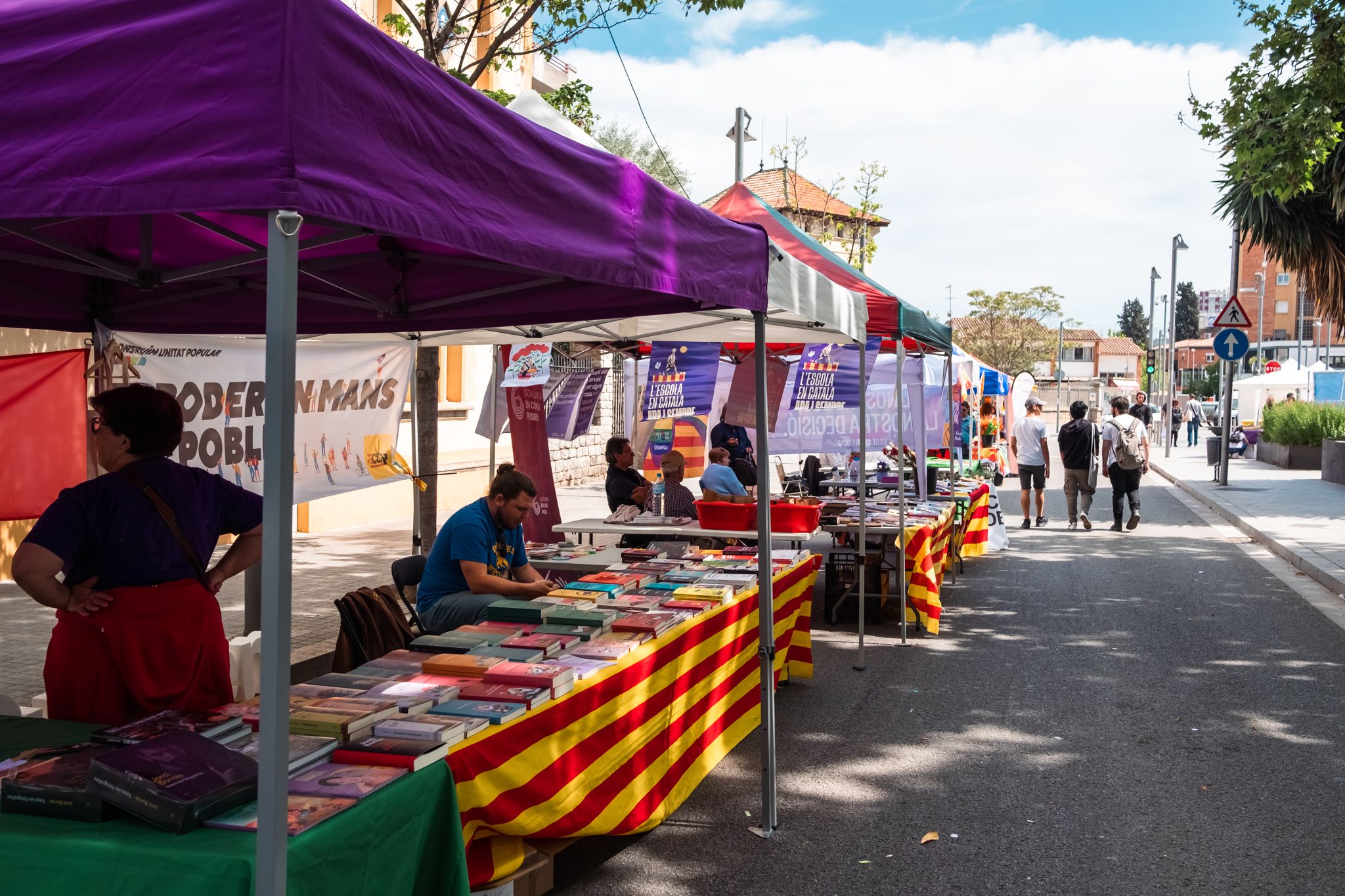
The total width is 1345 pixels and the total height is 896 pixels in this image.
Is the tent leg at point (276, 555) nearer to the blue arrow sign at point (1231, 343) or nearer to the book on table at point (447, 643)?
the book on table at point (447, 643)

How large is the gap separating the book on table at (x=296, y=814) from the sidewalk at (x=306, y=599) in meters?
2.67

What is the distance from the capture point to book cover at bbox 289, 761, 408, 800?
2598 millimetres

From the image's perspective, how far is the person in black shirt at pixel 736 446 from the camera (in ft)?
43.2

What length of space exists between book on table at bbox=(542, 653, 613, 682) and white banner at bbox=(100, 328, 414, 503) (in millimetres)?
2183

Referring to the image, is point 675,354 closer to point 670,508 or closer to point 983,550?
point 670,508

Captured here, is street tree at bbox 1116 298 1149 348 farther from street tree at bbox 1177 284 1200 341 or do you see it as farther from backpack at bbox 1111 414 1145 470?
backpack at bbox 1111 414 1145 470

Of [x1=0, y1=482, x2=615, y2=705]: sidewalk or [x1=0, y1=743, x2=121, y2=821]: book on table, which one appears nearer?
[x1=0, y1=743, x2=121, y2=821]: book on table

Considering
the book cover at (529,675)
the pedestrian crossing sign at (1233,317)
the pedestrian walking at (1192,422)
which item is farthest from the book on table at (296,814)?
the pedestrian walking at (1192,422)

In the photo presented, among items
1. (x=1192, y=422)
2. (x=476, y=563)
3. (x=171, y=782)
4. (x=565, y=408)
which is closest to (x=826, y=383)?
(x=565, y=408)

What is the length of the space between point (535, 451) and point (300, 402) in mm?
3519

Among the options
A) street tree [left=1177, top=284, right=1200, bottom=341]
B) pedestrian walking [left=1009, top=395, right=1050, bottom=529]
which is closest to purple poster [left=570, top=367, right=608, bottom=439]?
pedestrian walking [left=1009, top=395, right=1050, bottom=529]

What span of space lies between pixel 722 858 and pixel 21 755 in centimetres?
258

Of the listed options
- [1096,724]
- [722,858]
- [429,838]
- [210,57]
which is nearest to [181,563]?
[429,838]

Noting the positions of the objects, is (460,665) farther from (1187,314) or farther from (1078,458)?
(1187,314)
